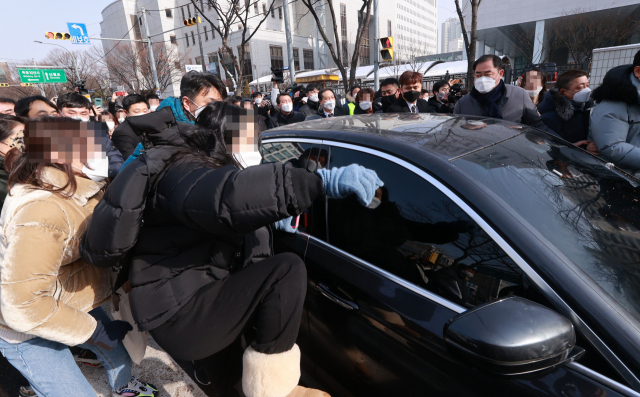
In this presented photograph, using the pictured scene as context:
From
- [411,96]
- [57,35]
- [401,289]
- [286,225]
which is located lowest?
[401,289]

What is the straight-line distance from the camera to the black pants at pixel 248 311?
127 centimetres

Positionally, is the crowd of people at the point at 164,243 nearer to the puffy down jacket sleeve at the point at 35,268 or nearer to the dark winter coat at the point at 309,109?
the puffy down jacket sleeve at the point at 35,268

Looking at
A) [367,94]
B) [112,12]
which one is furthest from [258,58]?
[367,94]

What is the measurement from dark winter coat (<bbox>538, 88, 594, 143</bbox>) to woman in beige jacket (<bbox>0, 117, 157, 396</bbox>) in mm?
3651

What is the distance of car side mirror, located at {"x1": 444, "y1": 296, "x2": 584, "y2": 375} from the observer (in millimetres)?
955

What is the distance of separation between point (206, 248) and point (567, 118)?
3.43 metres

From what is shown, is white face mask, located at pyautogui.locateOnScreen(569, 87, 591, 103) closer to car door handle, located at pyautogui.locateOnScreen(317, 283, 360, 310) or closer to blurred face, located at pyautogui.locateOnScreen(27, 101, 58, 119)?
car door handle, located at pyautogui.locateOnScreen(317, 283, 360, 310)

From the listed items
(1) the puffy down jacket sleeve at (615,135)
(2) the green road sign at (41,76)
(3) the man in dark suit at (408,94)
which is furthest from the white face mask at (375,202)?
(2) the green road sign at (41,76)

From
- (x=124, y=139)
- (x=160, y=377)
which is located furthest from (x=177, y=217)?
(x=124, y=139)

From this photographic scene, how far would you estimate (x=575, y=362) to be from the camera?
104cm

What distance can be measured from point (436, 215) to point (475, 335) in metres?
0.49

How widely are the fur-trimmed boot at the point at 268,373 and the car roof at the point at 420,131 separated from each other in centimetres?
97

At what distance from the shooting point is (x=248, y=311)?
50.7 inches

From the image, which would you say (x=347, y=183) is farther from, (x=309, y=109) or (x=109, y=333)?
(x=309, y=109)
